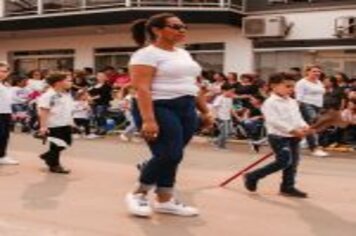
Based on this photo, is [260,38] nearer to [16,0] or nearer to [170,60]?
[16,0]

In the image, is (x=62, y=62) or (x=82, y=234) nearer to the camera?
(x=82, y=234)

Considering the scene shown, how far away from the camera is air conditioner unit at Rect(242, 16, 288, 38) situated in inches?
821

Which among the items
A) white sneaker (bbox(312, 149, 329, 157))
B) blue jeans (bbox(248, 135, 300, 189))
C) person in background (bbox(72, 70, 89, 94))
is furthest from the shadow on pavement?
person in background (bbox(72, 70, 89, 94))

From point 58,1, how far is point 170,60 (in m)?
18.6

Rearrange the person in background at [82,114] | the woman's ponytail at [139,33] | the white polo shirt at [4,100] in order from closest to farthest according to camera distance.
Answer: the woman's ponytail at [139,33] → the white polo shirt at [4,100] → the person in background at [82,114]

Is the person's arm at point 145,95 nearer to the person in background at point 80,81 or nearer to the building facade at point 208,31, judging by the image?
the person in background at point 80,81

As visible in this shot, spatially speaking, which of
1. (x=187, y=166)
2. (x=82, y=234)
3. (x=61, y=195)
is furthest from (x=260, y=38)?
(x=82, y=234)

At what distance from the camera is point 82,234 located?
6.48m

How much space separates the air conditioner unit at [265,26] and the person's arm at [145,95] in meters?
14.5

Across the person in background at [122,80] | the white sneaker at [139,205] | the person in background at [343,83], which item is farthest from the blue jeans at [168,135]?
the person in background at [122,80]

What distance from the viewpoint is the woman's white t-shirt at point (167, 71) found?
6.77 metres

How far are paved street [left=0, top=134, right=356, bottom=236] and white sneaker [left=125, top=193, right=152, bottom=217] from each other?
66mm

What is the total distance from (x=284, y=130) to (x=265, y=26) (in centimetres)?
1292

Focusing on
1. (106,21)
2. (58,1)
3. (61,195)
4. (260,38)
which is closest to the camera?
(61,195)
